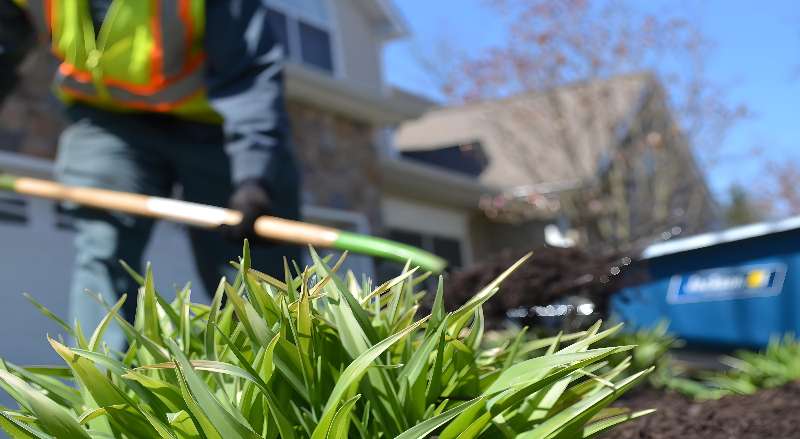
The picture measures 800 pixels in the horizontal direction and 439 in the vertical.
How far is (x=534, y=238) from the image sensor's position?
741 inches

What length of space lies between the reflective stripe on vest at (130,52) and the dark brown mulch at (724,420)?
171cm

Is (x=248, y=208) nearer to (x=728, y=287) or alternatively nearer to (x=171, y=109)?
(x=171, y=109)

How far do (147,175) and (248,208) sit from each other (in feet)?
1.72

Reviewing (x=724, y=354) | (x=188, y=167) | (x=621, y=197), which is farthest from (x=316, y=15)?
(x=188, y=167)

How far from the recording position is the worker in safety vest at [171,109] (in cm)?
312

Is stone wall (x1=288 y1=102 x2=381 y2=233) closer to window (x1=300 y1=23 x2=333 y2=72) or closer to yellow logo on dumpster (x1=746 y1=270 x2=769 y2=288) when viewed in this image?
window (x1=300 y1=23 x2=333 y2=72)

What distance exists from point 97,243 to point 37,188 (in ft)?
1.48

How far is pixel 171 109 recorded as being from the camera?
324 centimetres

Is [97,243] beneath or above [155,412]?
above

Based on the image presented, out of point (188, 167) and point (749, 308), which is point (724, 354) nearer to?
point (749, 308)

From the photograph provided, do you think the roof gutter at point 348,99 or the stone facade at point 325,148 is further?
the roof gutter at point 348,99

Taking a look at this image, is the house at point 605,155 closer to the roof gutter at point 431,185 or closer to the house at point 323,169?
the roof gutter at point 431,185

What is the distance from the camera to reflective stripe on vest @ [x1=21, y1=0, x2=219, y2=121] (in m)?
3.13

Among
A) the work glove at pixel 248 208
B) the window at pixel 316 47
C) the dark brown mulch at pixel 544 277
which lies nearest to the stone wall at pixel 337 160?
the window at pixel 316 47
